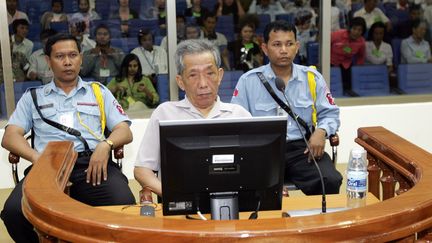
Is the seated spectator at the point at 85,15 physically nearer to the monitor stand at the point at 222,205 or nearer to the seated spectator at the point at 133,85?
the seated spectator at the point at 133,85

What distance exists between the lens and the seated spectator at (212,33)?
5.87 meters

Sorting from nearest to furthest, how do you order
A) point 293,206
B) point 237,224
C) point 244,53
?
point 237,224 → point 293,206 → point 244,53

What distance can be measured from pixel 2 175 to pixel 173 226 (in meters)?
3.54

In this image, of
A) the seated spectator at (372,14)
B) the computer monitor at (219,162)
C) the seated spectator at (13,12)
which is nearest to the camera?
the computer monitor at (219,162)

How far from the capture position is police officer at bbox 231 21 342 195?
351cm

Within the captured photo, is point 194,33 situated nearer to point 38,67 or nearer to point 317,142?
point 38,67

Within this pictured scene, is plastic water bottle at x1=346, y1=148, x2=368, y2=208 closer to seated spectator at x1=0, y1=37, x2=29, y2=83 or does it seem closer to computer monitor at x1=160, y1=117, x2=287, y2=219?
computer monitor at x1=160, y1=117, x2=287, y2=219

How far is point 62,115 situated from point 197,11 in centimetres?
260

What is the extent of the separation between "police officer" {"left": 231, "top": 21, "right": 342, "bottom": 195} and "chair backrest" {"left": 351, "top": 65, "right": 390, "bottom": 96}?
2452mm

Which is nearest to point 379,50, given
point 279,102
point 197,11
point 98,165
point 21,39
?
point 197,11

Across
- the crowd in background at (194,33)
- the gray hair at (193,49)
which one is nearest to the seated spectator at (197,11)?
the crowd in background at (194,33)

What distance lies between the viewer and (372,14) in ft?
20.2

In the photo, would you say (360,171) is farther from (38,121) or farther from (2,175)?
(2,175)

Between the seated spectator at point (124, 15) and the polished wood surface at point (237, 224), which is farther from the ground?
the seated spectator at point (124, 15)
